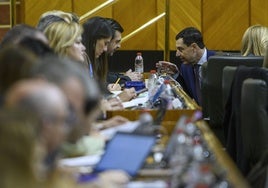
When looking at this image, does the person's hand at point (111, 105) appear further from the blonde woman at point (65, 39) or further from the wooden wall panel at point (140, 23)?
the wooden wall panel at point (140, 23)

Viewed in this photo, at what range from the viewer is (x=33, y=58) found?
2619 mm

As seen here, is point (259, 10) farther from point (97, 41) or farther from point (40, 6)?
point (97, 41)

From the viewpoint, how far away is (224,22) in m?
9.91

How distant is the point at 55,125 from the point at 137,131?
38.6 inches

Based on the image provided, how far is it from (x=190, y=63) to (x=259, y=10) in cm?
296

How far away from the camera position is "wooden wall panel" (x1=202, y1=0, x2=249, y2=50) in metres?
9.86

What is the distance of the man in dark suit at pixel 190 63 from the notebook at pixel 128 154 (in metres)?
4.21

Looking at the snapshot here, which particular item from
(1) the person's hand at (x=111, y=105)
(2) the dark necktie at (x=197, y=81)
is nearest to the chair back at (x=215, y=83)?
(2) the dark necktie at (x=197, y=81)

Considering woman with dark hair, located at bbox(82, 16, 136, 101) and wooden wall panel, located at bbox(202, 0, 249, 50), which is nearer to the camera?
woman with dark hair, located at bbox(82, 16, 136, 101)

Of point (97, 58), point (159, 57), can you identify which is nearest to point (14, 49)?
point (97, 58)

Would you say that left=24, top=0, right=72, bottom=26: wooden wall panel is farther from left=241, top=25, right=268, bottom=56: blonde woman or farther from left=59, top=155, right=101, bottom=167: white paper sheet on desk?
left=59, top=155, right=101, bottom=167: white paper sheet on desk

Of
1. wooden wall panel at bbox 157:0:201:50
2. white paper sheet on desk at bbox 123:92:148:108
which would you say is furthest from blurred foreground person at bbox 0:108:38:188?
wooden wall panel at bbox 157:0:201:50

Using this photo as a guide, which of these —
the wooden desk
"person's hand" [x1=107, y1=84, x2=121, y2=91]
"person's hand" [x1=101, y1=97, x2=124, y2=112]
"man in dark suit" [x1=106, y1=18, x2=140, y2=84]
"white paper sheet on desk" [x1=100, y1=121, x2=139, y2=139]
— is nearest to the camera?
the wooden desk

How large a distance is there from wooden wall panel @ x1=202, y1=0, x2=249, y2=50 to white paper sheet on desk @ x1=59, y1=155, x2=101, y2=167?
23.1 feet
